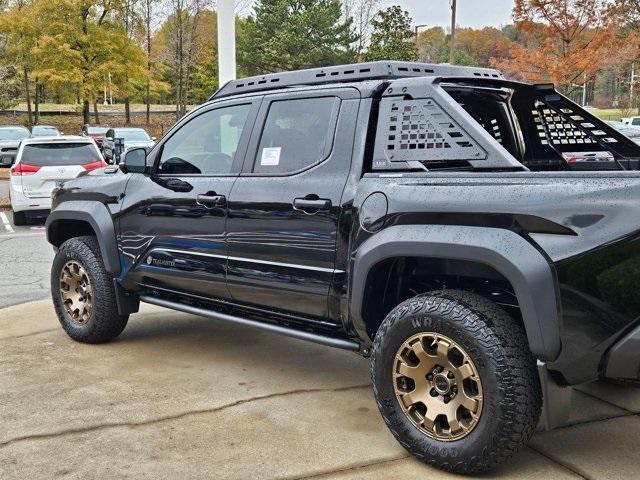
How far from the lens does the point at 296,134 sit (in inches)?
165

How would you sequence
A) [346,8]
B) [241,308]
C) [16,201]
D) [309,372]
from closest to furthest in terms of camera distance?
[241,308], [309,372], [16,201], [346,8]

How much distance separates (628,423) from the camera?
12.9 ft

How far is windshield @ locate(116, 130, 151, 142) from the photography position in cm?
2404

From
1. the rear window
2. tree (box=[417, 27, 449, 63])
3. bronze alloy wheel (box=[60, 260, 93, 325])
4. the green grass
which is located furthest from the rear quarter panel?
the green grass

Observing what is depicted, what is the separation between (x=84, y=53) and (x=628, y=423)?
35.7m

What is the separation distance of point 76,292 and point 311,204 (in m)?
2.61

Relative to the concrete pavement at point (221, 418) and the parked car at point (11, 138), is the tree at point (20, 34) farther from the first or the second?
the concrete pavement at point (221, 418)

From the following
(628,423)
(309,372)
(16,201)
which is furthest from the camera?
(16,201)

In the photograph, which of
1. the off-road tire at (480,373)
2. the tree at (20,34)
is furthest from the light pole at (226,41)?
the tree at (20,34)

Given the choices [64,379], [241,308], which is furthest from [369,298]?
[64,379]

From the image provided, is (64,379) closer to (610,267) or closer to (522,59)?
(610,267)

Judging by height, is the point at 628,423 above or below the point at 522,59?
below

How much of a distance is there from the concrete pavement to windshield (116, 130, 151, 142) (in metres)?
19.2

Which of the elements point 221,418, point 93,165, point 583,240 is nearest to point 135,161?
point 221,418
